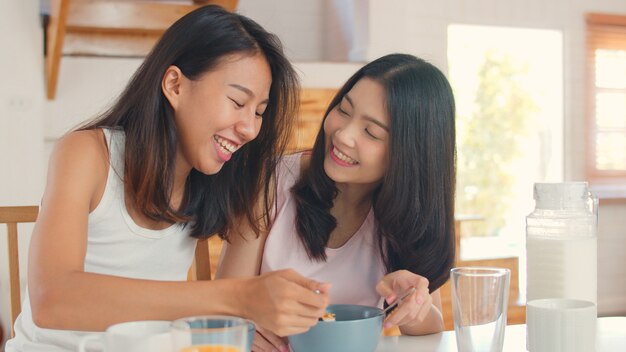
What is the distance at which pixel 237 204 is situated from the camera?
1.37 meters

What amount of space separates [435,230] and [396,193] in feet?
0.35

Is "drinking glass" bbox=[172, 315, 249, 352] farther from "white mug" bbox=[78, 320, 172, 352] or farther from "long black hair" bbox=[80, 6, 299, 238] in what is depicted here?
"long black hair" bbox=[80, 6, 299, 238]

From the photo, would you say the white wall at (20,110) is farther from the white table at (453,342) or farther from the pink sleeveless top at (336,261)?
the white table at (453,342)

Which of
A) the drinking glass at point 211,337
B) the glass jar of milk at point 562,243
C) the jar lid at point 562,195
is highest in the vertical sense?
the jar lid at point 562,195

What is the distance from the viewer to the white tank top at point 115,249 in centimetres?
122

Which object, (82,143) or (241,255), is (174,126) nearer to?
(82,143)

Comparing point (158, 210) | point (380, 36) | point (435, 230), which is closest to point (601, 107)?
point (380, 36)

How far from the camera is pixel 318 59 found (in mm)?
4258

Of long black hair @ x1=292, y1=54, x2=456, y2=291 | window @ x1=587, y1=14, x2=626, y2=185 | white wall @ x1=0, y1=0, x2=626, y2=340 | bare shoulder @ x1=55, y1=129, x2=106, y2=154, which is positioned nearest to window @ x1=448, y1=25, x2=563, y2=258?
window @ x1=587, y1=14, x2=626, y2=185

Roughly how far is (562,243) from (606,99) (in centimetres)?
384

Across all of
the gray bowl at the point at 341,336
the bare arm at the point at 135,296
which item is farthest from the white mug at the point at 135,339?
the gray bowl at the point at 341,336

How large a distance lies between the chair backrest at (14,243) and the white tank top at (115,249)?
0.08 feet

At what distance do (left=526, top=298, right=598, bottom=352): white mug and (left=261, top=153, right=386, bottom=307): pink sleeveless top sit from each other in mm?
480

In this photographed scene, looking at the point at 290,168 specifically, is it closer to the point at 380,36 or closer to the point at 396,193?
the point at 396,193
